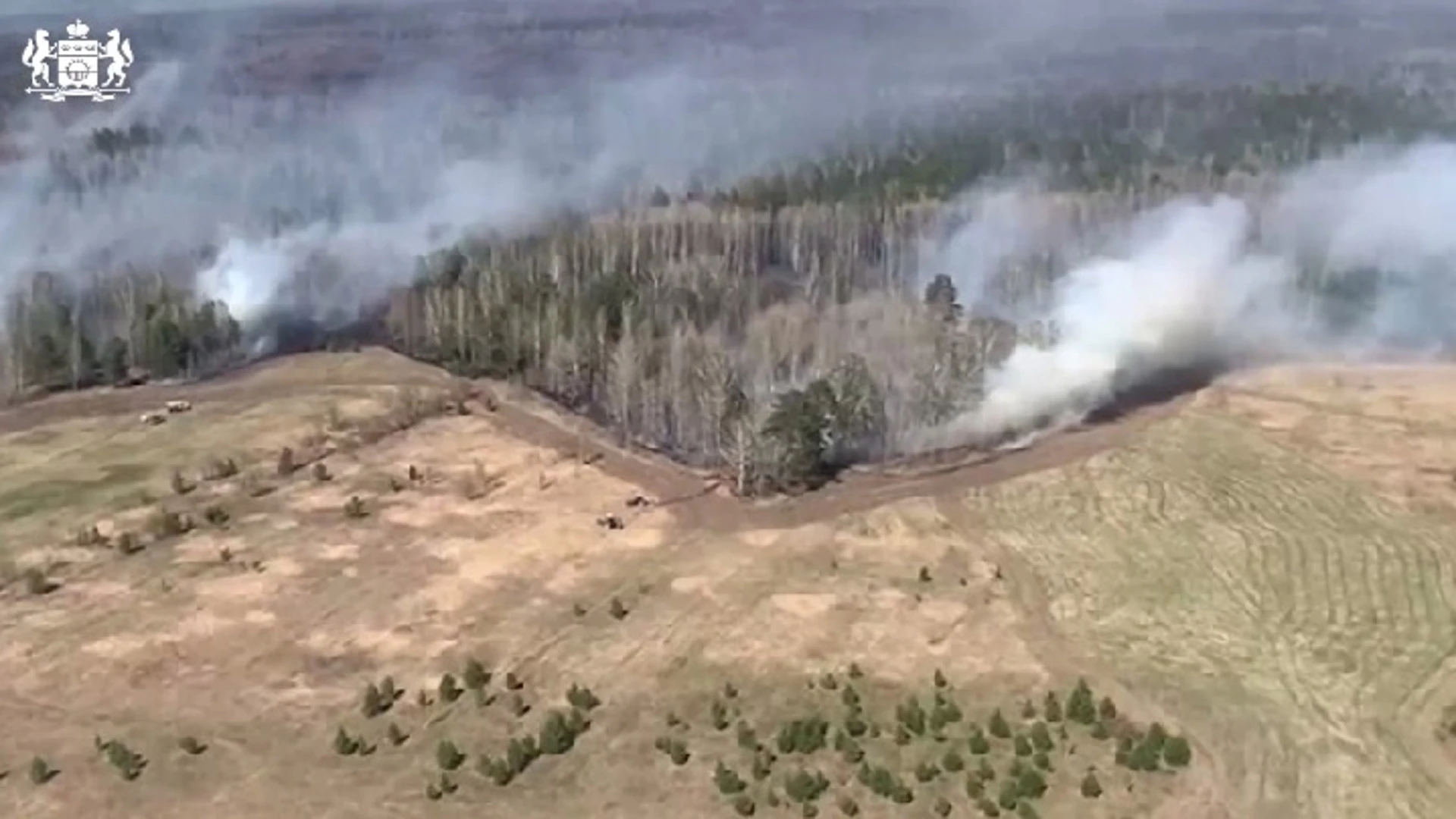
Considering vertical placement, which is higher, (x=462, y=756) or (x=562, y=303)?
(x=562, y=303)

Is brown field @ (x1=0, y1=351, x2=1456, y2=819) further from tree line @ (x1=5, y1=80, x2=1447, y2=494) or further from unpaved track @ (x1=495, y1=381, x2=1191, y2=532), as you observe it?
tree line @ (x1=5, y1=80, x2=1447, y2=494)

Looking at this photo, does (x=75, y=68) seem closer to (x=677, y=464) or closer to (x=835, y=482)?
(x=677, y=464)

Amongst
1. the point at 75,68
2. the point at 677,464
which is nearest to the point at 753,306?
the point at 677,464

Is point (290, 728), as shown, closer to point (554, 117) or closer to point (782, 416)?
point (782, 416)

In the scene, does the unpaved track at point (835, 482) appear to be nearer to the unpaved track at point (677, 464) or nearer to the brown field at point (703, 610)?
the unpaved track at point (677, 464)

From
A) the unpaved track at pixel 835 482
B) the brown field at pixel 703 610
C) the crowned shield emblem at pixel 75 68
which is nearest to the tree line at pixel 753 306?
the unpaved track at pixel 835 482

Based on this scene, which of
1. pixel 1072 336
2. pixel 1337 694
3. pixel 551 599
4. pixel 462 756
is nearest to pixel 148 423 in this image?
pixel 551 599
